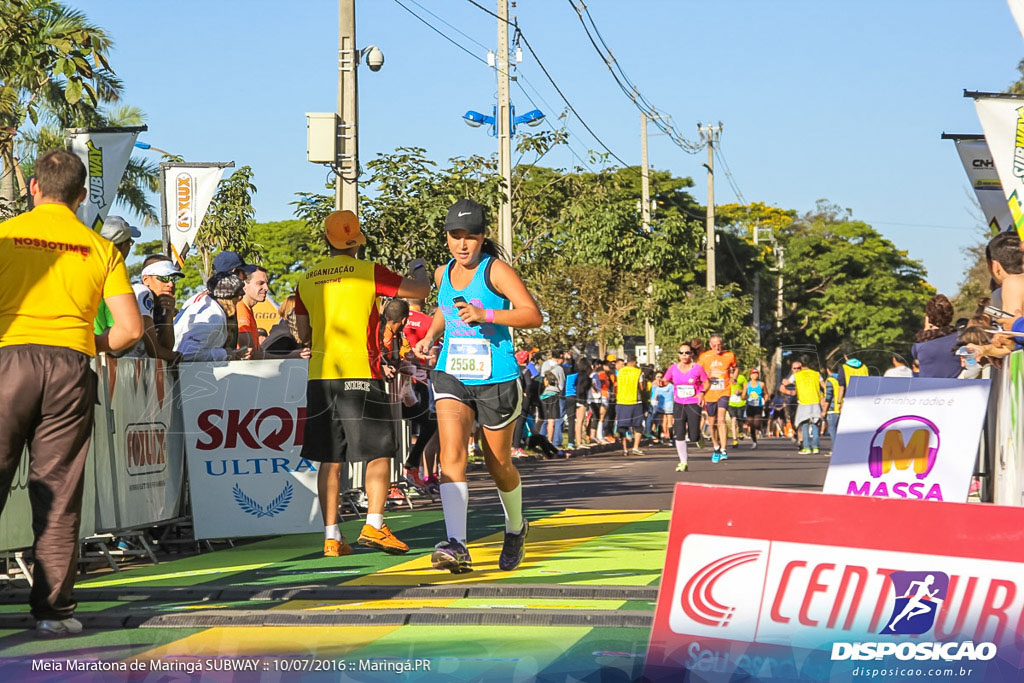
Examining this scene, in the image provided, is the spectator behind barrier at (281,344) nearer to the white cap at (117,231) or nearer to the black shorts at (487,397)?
the white cap at (117,231)

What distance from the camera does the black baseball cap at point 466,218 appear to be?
797 cm

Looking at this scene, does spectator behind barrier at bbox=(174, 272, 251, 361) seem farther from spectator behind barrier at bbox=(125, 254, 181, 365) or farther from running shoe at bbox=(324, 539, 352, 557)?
running shoe at bbox=(324, 539, 352, 557)

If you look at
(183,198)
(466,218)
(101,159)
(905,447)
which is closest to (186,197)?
→ (183,198)

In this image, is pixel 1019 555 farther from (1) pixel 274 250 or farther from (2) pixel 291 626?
(1) pixel 274 250

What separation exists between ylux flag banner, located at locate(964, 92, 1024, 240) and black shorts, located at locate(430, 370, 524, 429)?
306cm

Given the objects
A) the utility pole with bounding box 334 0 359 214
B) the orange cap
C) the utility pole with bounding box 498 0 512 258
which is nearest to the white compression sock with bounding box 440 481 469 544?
the orange cap

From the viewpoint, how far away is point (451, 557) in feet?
25.2

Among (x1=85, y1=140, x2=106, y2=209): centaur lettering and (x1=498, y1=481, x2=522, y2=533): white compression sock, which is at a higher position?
(x1=85, y1=140, x2=106, y2=209): centaur lettering

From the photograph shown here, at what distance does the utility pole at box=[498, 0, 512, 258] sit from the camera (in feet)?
88.9

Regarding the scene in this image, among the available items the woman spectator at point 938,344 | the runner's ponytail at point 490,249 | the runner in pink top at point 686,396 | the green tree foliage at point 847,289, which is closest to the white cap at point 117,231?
the runner's ponytail at point 490,249

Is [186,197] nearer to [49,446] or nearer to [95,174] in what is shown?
[95,174]

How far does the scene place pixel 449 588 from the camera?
7.03m

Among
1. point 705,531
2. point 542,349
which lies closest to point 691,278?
point 542,349

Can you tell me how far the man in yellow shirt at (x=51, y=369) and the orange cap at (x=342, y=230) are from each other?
2705 millimetres
